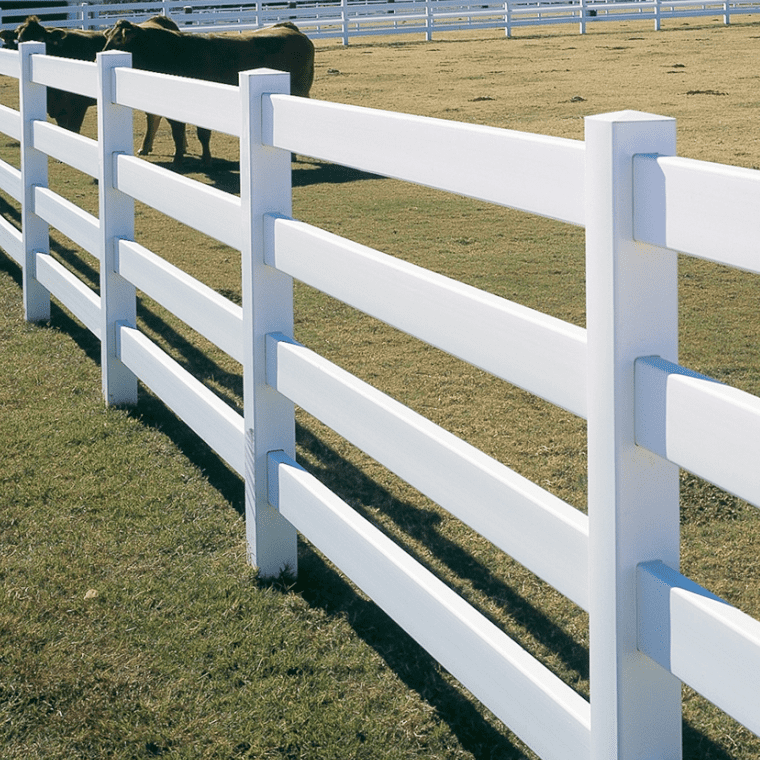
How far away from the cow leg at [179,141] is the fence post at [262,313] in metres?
8.54

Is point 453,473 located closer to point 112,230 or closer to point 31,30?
point 112,230

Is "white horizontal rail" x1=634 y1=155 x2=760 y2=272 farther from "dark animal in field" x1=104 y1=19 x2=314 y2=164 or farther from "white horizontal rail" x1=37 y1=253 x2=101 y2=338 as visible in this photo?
"dark animal in field" x1=104 y1=19 x2=314 y2=164

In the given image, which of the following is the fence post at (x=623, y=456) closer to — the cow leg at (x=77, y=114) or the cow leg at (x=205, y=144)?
the cow leg at (x=205, y=144)

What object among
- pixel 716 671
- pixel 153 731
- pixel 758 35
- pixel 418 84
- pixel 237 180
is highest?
pixel 758 35

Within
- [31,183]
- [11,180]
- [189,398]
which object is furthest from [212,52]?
[189,398]

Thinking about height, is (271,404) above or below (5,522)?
above

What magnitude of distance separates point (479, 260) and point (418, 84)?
11796mm

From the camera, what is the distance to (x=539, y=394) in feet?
6.32

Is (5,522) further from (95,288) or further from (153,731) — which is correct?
(95,288)

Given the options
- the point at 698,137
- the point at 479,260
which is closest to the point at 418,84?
the point at 698,137

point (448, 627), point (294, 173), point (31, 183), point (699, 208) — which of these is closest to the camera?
point (699, 208)

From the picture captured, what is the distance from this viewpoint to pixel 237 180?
35.2 ft

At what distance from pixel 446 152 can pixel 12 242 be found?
509 cm

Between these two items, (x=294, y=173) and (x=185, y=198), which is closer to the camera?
(x=185, y=198)
